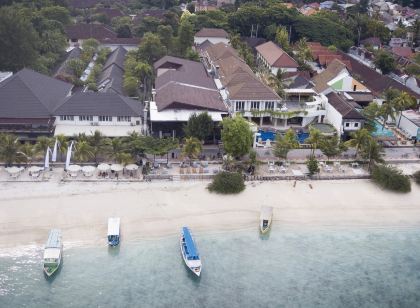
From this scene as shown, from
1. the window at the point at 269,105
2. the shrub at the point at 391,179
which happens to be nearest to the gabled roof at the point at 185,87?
the window at the point at 269,105

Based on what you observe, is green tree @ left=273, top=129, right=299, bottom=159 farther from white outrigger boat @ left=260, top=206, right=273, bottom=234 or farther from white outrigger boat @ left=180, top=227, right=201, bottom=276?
white outrigger boat @ left=180, top=227, right=201, bottom=276

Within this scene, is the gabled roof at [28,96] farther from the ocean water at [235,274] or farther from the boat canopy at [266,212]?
the boat canopy at [266,212]

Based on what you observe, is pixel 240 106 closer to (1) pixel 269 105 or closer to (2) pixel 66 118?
(1) pixel 269 105

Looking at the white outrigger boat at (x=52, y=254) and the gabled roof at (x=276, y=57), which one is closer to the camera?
the white outrigger boat at (x=52, y=254)

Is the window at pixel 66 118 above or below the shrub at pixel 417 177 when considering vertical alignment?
above

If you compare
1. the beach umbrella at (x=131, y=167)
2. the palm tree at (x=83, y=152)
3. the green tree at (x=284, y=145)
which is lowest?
the beach umbrella at (x=131, y=167)

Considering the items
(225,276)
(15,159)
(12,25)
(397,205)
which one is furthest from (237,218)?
(12,25)
